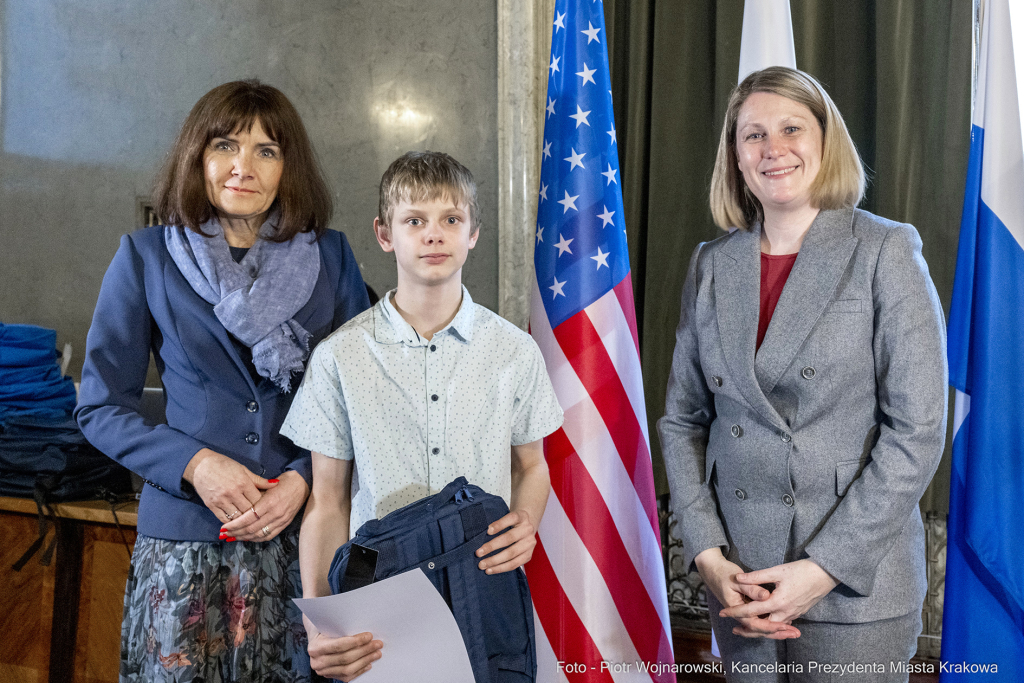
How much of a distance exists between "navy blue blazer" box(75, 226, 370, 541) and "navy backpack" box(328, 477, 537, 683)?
360 mm

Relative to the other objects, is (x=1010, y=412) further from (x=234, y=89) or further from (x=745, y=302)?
(x=234, y=89)

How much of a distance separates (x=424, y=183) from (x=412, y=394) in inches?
16.4

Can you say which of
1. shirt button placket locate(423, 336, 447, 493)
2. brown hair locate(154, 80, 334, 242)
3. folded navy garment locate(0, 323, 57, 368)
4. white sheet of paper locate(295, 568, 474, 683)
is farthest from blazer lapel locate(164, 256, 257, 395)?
folded navy garment locate(0, 323, 57, 368)

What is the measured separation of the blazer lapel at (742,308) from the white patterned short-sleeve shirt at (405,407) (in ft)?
1.45

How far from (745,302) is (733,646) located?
711mm

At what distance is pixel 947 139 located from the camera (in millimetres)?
2523

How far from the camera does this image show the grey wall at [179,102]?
9.42 ft

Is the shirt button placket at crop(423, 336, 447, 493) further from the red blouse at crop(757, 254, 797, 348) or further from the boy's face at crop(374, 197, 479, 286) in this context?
the red blouse at crop(757, 254, 797, 348)

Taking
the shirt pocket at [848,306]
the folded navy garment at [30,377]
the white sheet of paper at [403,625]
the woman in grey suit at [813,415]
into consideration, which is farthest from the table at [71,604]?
the shirt pocket at [848,306]

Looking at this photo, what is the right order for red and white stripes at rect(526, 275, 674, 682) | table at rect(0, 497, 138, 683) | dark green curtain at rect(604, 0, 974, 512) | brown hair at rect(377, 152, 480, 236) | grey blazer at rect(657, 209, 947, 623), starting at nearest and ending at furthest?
1. grey blazer at rect(657, 209, 947, 623)
2. brown hair at rect(377, 152, 480, 236)
3. red and white stripes at rect(526, 275, 674, 682)
4. table at rect(0, 497, 138, 683)
5. dark green curtain at rect(604, 0, 974, 512)

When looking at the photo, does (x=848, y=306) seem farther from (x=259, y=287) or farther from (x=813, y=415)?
(x=259, y=287)

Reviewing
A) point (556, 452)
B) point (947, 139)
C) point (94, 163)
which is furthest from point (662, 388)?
point (94, 163)

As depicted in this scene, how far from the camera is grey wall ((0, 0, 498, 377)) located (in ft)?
9.42

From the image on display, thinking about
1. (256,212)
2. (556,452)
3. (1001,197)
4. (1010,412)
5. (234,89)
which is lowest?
(556,452)
